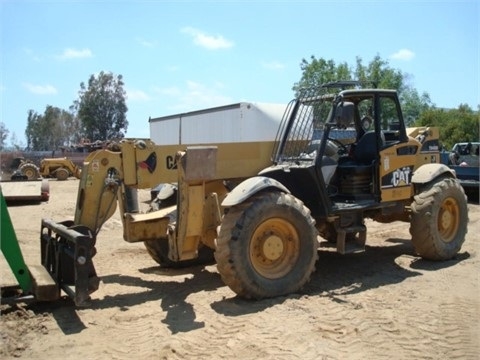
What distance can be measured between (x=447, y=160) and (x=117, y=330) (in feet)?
44.1

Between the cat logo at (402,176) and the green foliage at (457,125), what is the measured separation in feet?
90.3

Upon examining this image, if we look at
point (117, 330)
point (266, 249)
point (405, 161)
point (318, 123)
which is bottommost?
point (117, 330)

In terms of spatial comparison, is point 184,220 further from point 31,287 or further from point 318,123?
point 318,123

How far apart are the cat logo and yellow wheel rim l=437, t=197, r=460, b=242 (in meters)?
0.67

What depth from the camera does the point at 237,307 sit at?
5.42 metres

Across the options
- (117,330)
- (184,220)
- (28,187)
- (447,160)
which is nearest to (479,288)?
(184,220)

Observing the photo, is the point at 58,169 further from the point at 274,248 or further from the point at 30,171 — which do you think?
the point at 274,248

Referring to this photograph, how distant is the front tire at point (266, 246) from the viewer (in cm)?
553

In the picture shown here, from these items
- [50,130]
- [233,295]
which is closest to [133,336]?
[233,295]

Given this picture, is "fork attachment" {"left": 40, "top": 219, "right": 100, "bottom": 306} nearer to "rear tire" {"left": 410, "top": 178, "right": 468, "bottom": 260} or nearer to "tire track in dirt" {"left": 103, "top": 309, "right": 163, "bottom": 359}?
"tire track in dirt" {"left": 103, "top": 309, "right": 163, "bottom": 359}

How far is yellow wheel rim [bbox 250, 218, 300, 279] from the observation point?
5.83m

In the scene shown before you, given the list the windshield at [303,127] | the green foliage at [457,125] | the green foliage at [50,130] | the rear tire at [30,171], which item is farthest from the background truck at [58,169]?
the green foliage at [50,130]

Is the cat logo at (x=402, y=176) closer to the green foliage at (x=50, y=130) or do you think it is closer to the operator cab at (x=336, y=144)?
the operator cab at (x=336, y=144)

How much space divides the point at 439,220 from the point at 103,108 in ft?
180
